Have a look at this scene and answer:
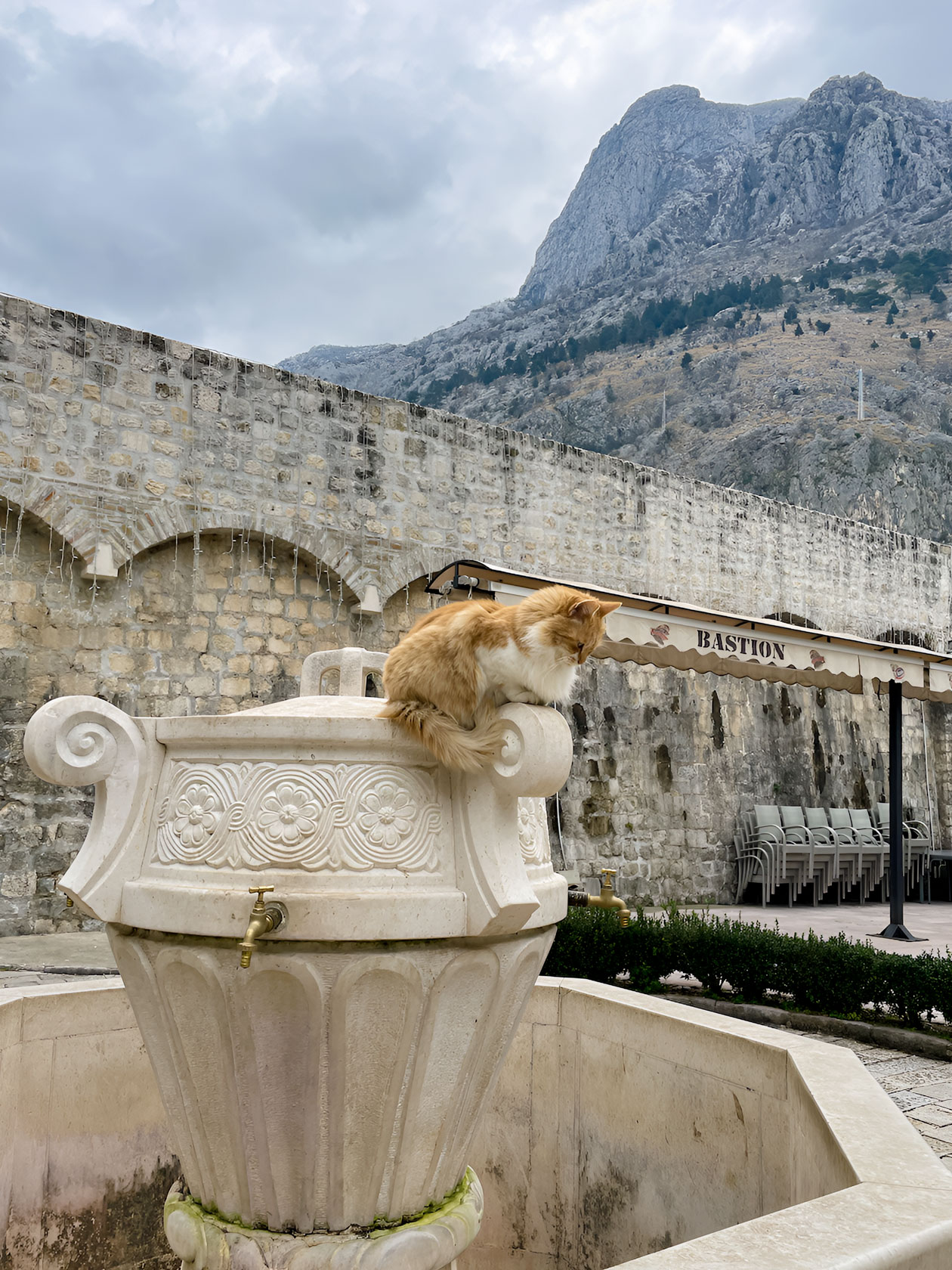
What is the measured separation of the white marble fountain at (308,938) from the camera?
1.84 meters

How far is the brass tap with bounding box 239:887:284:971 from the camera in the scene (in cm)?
167

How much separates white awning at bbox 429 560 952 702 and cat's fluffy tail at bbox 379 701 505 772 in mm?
3151

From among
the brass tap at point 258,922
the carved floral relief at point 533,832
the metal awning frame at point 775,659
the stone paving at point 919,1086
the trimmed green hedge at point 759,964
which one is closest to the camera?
the brass tap at point 258,922

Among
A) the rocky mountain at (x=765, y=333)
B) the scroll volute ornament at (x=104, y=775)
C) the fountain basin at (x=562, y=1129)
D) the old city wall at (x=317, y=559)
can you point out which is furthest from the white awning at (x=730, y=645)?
the rocky mountain at (x=765, y=333)

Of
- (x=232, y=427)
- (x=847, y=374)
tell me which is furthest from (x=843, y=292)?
(x=232, y=427)

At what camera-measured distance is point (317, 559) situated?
27.5 ft

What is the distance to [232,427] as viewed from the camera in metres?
8.03

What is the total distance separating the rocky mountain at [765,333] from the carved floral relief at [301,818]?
29.5 meters

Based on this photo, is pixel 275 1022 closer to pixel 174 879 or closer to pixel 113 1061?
pixel 174 879

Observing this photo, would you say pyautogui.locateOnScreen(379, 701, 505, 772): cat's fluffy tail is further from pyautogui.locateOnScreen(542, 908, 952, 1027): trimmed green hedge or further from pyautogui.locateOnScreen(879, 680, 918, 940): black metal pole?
pyautogui.locateOnScreen(879, 680, 918, 940): black metal pole

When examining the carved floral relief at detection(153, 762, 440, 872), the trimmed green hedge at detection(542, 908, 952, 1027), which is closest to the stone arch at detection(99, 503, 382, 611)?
the trimmed green hedge at detection(542, 908, 952, 1027)

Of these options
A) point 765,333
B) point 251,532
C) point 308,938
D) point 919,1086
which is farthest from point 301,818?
point 765,333

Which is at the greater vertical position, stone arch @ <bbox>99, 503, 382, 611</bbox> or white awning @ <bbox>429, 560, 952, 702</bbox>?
stone arch @ <bbox>99, 503, 382, 611</bbox>

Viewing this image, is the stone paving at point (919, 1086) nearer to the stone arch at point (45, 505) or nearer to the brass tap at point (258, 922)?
the brass tap at point (258, 922)
